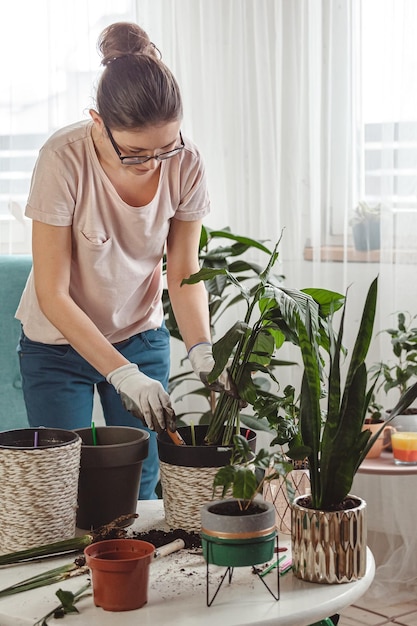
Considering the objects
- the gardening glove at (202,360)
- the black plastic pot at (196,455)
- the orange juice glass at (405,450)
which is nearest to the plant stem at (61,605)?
the black plastic pot at (196,455)

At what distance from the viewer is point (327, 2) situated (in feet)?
9.61

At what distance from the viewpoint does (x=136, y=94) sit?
1.62 m

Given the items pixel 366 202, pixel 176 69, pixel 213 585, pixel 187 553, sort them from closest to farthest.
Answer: pixel 213 585
pixel 187 553
pixel 366 202
pixel 176 69

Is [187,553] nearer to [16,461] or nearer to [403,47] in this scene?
[16,461]

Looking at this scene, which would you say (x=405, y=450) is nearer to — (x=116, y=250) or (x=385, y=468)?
(x=385, y=468)

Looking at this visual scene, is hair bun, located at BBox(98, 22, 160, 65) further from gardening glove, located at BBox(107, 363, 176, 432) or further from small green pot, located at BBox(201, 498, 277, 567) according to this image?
small green pot, located at BBox(201, 498, 277, 567)

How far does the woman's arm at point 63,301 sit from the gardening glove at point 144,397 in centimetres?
3

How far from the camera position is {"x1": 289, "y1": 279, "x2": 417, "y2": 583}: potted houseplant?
1.27 metres

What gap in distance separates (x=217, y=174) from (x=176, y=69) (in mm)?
399

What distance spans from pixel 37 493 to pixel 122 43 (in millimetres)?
897

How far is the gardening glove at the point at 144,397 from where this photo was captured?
1.61 metres

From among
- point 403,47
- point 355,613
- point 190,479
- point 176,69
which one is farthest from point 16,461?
point 176,69

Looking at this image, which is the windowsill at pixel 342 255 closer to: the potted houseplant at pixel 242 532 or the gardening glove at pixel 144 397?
the gardening glove at pixel 144 397

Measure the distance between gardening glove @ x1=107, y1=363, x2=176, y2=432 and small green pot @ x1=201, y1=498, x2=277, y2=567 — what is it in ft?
1.20
